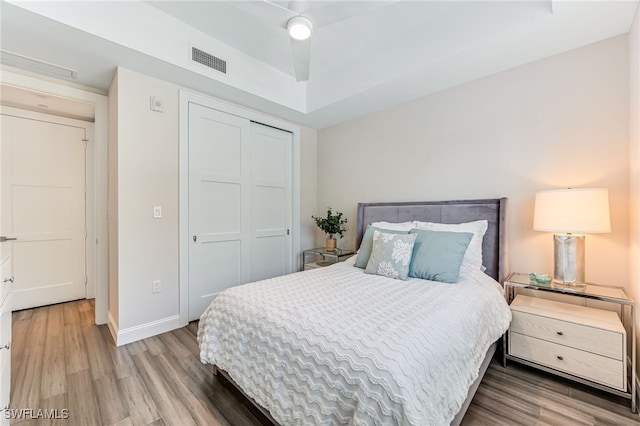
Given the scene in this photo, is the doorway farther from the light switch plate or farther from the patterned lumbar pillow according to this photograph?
the patterned lumbar pillow

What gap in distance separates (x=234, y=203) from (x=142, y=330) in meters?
1.59

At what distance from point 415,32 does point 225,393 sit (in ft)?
11.0

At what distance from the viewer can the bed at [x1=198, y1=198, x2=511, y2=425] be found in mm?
1042

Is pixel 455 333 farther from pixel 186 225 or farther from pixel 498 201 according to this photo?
pixel 186 225

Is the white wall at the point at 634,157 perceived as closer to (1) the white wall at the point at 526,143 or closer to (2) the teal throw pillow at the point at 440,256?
(1) the white wall at the point at 526,143

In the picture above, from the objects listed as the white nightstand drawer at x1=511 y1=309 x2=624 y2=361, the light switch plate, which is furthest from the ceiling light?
the white nightstand drawer at x1=511 y1=309 x2=624 y2=361

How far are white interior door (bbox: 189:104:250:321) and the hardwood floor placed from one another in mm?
821

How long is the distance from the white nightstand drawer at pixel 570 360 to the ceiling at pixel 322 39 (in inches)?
90.5

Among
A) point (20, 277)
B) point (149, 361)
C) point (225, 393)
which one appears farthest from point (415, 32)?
point (20, 277)

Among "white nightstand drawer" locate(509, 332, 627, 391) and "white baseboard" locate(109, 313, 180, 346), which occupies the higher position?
"white nightstand drawer" locate(509, 332, 627, 391)

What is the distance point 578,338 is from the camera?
1.78 metres

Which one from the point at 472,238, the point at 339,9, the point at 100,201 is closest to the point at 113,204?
the point at 100,201

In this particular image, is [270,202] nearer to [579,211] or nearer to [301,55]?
[301,55]

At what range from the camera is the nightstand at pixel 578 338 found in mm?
1669
